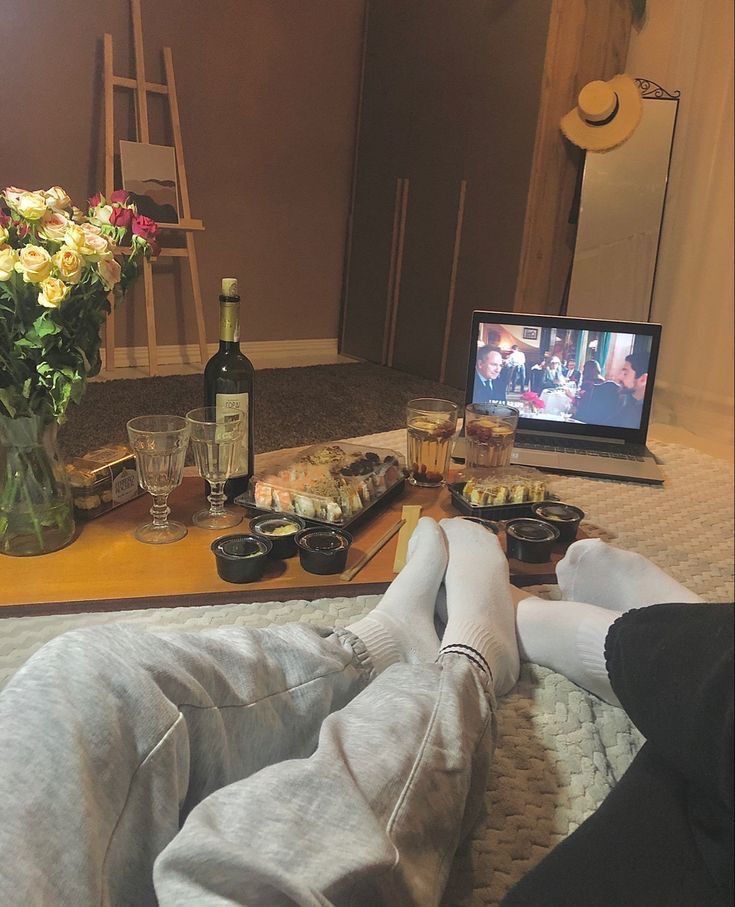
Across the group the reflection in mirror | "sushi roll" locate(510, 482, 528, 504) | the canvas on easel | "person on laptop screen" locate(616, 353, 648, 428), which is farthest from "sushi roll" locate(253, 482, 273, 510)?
the canvas on easel

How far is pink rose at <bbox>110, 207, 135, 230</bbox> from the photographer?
0.83m

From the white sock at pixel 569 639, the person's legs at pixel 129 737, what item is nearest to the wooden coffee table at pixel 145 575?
the white sock at pixel 569 639

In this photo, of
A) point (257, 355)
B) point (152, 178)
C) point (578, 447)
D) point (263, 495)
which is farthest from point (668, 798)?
point (257, 355)

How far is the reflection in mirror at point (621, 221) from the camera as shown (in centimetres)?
211

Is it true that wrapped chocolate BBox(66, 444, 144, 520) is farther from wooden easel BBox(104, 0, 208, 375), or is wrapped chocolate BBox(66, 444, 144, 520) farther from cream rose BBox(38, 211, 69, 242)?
wooden easel BBox(104, 0, 208, 375)

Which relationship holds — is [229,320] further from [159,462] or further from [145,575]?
[145,575]

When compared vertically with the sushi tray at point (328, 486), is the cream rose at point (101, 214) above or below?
above

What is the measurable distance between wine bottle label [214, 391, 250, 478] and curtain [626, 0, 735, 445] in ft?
1.89

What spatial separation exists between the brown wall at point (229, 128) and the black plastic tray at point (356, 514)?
1941 millimetres

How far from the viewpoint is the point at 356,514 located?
3.21 ft

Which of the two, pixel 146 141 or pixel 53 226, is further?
pixel 146 141

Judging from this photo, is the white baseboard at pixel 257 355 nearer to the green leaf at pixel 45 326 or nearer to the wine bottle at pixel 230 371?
the wine bottle at pixel 230 371

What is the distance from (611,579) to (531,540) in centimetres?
11

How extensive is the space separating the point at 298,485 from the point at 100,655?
0.52m
